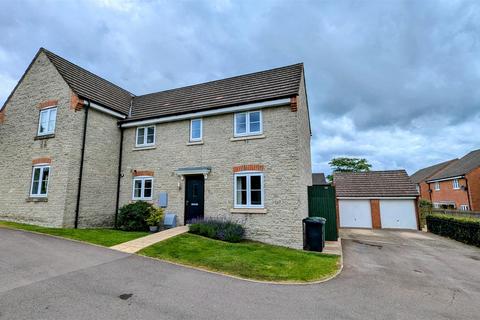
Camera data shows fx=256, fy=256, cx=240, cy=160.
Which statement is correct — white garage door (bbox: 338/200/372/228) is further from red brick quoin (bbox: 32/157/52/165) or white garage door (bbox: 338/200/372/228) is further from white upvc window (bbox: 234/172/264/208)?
red brick quoin (bbox: 32/157/52/165)

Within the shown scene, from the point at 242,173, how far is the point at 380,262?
624 cm

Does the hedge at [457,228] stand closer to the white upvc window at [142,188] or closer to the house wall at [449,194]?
the house wall at [449,194]

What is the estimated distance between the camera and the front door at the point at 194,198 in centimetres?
1234

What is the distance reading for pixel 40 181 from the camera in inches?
502

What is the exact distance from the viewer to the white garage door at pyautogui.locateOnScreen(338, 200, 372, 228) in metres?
22.1

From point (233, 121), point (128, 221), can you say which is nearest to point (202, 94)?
point (233, 121)

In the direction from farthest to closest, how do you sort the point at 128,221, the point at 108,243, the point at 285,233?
1. the point at 128,221
2. the point at 285,233
3. the point at 108,243

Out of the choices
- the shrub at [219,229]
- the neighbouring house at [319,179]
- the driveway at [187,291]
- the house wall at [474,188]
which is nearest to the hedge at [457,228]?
the driveway at [187,291]

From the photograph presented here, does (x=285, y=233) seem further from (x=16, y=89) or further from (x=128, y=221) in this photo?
(x=16, y=89)

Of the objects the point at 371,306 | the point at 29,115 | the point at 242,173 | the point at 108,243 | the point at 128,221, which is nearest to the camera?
the point at 371,306

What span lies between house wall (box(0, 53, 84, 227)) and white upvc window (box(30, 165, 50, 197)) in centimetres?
29

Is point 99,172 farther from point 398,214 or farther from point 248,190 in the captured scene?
point 398,214

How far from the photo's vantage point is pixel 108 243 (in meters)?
8.99

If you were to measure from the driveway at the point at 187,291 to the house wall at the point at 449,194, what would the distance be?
27579 millimetres
